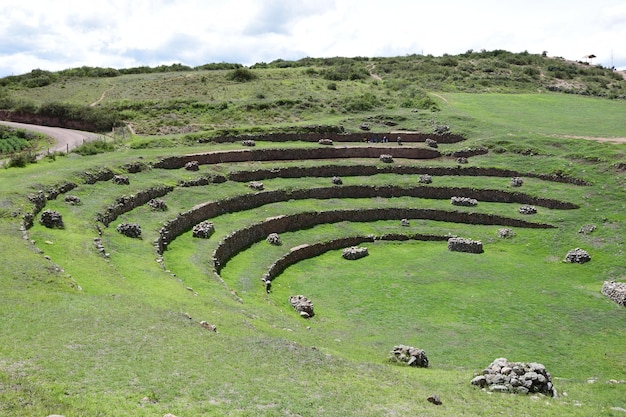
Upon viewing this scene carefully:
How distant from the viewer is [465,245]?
3744 cm

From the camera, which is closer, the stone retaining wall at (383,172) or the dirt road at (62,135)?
the stone retaining wall at (383,172)

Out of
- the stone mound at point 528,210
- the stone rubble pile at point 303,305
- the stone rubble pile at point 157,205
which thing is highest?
the stone rubble pile at point 157,205

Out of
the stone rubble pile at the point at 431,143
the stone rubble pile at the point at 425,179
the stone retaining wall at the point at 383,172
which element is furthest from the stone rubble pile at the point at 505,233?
the stone rubble pile at the point at 431,143

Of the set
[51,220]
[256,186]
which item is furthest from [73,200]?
[256,186]

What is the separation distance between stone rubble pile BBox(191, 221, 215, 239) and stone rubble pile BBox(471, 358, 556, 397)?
20.9 meters

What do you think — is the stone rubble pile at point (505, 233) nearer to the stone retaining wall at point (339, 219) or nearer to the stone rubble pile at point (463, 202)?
the stone retaining wall at point (339, 219)

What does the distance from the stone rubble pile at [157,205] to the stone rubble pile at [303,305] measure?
1220 cm

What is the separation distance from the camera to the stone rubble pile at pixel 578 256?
1357 inches

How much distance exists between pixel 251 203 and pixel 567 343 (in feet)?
80.7

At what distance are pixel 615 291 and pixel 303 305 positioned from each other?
15530 millimetres

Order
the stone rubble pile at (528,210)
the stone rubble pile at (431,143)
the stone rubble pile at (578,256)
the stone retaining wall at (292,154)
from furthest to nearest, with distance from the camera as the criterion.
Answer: the stone rubble pile at (431,143) < the stone retaining wall at (292,154) < the stone rubble pile at (528,210) < the stone rubble pile at (578,256)

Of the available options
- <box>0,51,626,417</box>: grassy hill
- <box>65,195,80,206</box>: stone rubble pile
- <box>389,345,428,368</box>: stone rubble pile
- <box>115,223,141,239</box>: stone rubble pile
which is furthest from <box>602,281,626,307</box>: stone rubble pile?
<box>65,195,80,206</box>: stone rubble pile

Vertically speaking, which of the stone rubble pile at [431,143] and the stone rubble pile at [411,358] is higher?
the stone rubble pile at [431,143]

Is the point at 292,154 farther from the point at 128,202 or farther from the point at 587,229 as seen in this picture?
the point at 587,229
